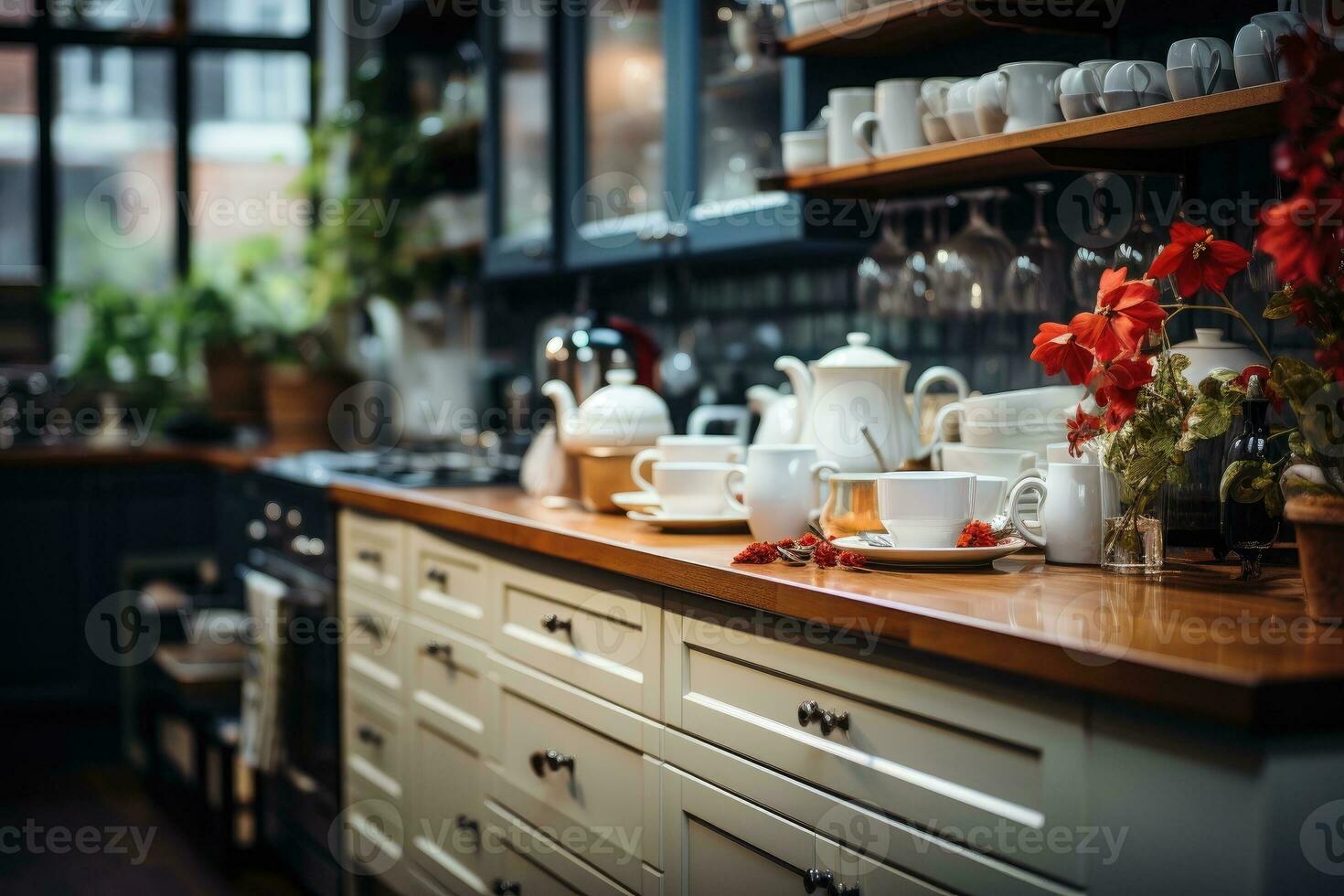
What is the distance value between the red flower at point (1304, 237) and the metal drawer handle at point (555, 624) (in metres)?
1.14

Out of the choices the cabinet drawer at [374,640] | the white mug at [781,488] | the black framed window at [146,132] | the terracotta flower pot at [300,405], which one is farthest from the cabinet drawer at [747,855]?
the black framed window at [146,132]

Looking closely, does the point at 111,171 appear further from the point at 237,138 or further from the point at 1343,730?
the point at 1343,730

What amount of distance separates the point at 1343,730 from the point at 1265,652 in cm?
8

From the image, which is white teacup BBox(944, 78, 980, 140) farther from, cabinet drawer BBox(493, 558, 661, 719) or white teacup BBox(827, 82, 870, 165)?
cabinet drawer BBox(493, 558, 661, 719)

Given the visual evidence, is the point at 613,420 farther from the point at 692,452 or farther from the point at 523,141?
the point at 523,141

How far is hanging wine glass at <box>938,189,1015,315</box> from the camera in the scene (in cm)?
198

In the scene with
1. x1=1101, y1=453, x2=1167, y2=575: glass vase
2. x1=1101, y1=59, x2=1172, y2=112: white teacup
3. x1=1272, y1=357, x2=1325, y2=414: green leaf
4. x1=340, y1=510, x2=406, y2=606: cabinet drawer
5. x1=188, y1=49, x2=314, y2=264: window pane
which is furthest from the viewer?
x1=188, y1=49, x2=314, y2=264: window pane

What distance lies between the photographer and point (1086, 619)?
3.99 ft

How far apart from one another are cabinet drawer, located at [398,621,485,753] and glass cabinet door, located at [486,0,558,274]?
1.00 m

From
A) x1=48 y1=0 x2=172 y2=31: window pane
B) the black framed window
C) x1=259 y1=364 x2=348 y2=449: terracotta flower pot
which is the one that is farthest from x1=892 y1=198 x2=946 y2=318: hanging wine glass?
x1=48 y1=0 x2=172 y2=31: window pane

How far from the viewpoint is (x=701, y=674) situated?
1.66 metres

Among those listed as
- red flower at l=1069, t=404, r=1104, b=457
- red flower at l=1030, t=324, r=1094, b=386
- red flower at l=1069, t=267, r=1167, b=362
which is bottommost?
red flower at l=1069, t=404, r=1104, b=457

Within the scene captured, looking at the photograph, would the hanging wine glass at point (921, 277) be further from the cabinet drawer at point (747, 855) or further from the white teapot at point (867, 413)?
the cabinet drawer at point (747, 855)

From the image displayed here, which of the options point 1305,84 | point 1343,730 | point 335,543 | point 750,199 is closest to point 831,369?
point 750,199
